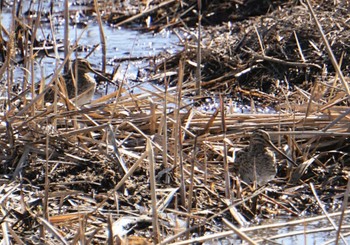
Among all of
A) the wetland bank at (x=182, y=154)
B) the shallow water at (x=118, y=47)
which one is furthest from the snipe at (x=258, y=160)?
the shallow water at (x=118, y=47)

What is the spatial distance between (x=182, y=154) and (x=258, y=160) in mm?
591

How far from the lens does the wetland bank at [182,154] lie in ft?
15.1

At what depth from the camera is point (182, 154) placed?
16.2 feet

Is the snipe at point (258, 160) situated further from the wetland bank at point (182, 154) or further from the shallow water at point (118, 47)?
the shallow water at point (118, 47)

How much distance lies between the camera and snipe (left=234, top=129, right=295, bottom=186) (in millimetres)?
5336

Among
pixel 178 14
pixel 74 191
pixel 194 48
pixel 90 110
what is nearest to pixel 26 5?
pixel 178 14

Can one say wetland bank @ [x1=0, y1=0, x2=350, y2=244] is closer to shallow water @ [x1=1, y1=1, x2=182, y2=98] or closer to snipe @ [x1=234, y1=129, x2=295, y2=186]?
snipe @ [x1=234, y1=129, x2=295, y2=186]

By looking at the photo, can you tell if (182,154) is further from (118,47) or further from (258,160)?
(118,47)

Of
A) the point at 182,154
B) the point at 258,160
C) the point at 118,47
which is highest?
the point at 182,154

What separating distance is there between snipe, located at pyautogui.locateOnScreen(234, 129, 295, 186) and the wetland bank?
0.24 feet

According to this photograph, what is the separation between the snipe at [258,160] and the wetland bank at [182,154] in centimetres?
7

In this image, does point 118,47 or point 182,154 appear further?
point 118,47

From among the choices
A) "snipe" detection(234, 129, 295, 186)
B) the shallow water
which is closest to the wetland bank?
"snipe" detection(234, 129, 295, 186)

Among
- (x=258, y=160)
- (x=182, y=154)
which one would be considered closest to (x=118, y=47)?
(x=258, y=160)
